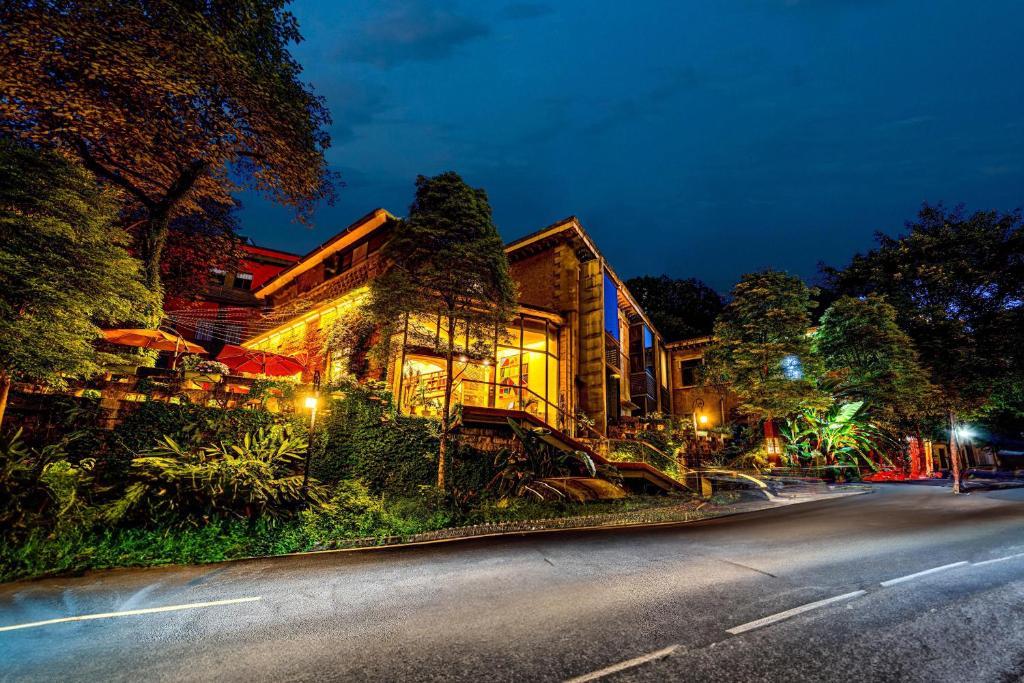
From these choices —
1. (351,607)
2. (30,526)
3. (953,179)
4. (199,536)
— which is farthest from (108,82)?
(953,179)

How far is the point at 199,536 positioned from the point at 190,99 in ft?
34.0

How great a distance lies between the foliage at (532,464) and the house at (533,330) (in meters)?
3.23

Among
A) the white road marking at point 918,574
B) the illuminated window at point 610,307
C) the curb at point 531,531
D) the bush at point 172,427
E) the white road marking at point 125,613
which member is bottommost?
the curb at point 531,531

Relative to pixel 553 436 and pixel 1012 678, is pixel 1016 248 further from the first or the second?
pixel 1012 678

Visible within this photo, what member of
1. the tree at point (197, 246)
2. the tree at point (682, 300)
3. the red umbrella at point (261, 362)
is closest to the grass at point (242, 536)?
the red umbrella at point (261, 362)

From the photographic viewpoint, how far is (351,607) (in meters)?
4.61

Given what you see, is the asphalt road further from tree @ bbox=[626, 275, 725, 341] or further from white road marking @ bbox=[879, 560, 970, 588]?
tree @ bbox=[626, 275, 725, 341]

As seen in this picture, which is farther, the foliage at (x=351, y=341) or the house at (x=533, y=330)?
the house at (x=533, y=330)

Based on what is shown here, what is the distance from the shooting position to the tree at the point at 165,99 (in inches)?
344

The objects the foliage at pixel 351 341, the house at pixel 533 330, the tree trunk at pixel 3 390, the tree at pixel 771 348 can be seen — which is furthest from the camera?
the tree at pixel 771 348

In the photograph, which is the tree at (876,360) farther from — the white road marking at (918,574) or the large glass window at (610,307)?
the white road marking at (918,574)

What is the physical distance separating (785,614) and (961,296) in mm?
26800

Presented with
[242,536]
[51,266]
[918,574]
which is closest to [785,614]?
[918,574]

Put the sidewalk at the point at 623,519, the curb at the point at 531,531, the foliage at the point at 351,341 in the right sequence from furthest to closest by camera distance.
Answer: the foliage at the point at 351,341
the sidewalk at the point at 623,519
the curb at the point at 531,531
